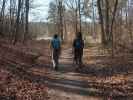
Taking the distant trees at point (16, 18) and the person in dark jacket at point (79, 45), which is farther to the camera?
the distant trees at point (16, 18)

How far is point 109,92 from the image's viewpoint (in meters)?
10.7

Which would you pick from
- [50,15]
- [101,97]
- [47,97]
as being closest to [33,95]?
[47,97]

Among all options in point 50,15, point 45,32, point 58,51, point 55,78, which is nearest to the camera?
point 55,78

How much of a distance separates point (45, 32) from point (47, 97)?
14956 centimetres

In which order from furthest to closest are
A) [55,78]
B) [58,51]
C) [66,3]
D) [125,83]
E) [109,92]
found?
[66,3] → [58,51] → [55,78] → [125,83] → [109,92]

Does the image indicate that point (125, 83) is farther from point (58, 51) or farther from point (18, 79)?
point (58, 51)

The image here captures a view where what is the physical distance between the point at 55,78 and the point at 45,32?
14526cm

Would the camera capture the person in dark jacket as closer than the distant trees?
Yes

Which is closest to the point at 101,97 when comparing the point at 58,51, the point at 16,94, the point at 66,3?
the point at 16,94

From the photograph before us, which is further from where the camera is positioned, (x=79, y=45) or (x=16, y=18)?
(x=16, y=18)

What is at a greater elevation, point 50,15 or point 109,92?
point 50,15

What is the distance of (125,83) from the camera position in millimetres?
12172

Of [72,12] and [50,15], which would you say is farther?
[50,15]

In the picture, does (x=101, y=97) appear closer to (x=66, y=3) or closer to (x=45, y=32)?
(x=66, y=3)
